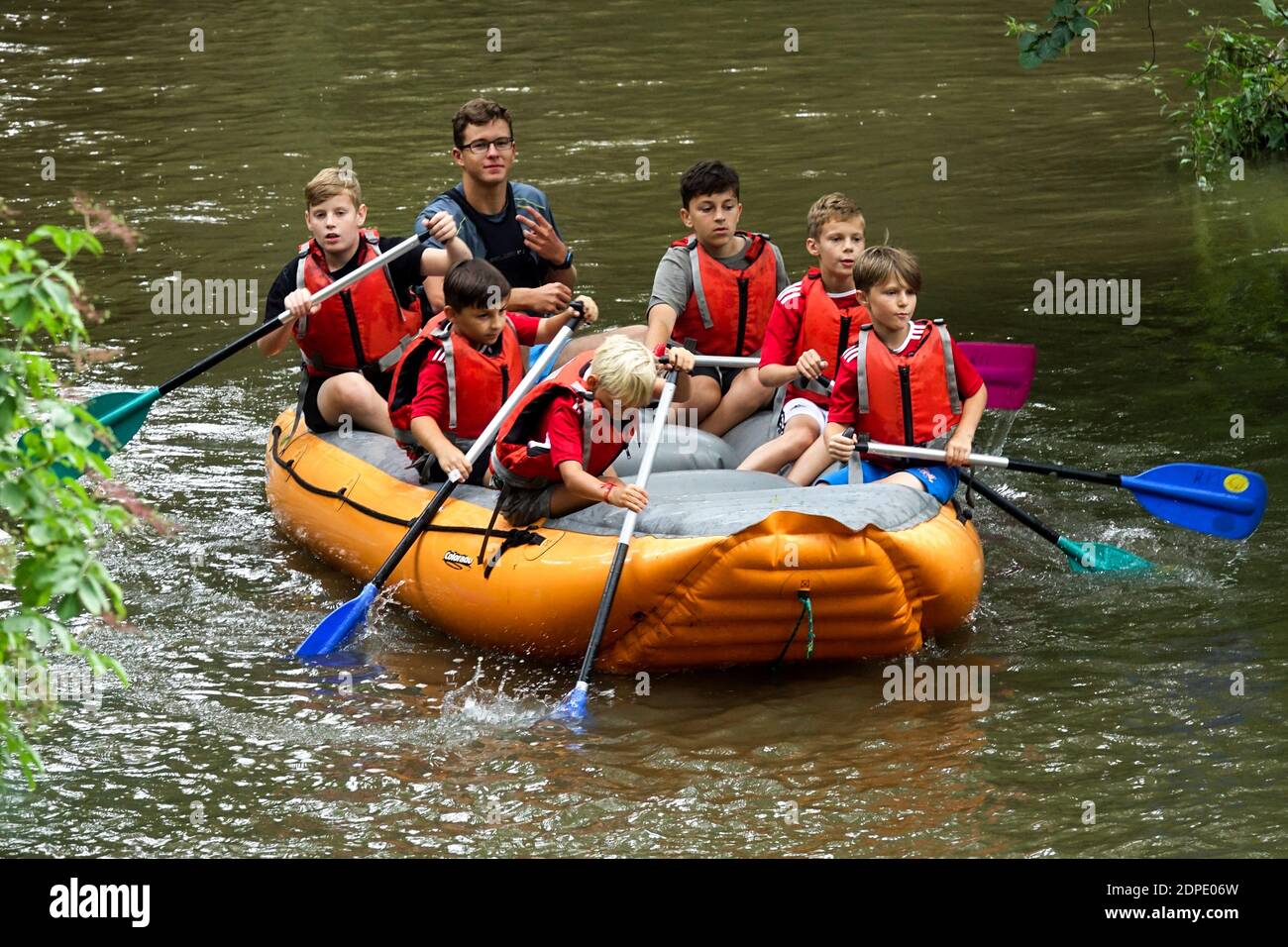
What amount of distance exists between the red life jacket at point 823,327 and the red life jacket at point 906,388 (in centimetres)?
33

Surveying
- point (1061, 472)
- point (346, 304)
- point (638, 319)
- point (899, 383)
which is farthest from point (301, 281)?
point (638, 319)

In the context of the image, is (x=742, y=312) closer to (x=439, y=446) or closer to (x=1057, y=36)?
(x=439, y=446)

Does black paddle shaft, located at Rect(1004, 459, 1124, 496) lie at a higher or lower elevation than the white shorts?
lower

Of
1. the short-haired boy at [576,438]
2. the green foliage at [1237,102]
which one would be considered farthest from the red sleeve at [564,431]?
the green foliage at [1237,102]

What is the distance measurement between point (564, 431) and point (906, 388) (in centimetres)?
106

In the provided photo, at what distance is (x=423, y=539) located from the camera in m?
5.45

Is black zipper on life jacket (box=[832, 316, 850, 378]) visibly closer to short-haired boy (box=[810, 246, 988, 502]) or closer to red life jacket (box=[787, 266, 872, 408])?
red life jacket (box=[787, 266, 872, 408])

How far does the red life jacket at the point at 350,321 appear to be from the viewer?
244 inches

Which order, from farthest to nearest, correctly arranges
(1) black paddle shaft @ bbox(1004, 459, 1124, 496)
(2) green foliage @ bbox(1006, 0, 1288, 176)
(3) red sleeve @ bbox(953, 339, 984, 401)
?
(2) green foliage @ bbox(1006, 0, 1288, 176) → (3) red sleeve @ bbox(953, 339, 984, 401) → (1) black paddle shaft @ bbox(1004, 459, 1124, 496)

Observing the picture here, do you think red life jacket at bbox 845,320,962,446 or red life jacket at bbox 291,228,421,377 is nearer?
red life jacket at bbox 845,320,962,446

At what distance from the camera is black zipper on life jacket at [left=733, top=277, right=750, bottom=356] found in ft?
20.3

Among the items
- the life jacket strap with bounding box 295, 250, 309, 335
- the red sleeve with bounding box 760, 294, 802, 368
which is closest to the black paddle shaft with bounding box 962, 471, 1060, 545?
the red sleeve with bounding box 760, 294, 802, 368

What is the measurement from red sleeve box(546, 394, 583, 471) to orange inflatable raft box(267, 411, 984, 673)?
20 cm

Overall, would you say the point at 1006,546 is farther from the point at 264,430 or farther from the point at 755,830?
the point at 264,430
